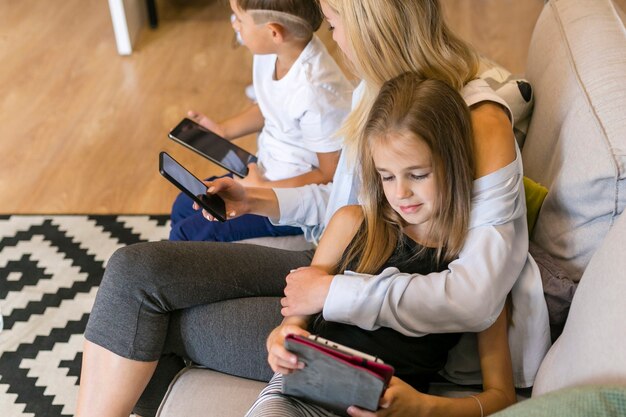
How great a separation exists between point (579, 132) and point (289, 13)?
75 centimetres

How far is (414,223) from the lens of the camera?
1390 millimetres

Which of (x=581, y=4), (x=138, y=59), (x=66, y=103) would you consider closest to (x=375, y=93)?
(x=581, y=4)

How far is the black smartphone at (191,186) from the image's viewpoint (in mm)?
1613

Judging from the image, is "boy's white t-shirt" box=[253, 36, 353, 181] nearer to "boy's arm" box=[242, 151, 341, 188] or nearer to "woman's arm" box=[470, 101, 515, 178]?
"boy's arm" box=[242, 151, 341, 188]

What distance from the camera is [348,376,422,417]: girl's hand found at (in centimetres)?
121

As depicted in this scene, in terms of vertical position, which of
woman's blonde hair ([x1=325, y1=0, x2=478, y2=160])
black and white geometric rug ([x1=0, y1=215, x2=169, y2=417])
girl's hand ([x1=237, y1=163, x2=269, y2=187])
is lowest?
black and white geometric rug ([x1=0, y1=215, x2=169, y2=417])

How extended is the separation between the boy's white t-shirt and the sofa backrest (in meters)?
0.44

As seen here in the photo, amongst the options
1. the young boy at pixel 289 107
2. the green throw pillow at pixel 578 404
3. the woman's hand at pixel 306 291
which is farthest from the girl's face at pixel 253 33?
the green throw pillow at pixel 578 404

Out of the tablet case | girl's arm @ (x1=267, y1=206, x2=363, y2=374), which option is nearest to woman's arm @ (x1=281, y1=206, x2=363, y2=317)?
girl's arm @ (x1=267, y1=206, x2=363, y2=374)

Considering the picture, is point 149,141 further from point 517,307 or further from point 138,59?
A: point 517,307

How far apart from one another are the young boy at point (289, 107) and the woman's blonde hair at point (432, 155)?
0.46 metres

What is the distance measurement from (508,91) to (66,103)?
216 cm

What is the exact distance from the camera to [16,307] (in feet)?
7.25

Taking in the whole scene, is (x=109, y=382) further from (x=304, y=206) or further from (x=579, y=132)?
(x=579, y=132)
